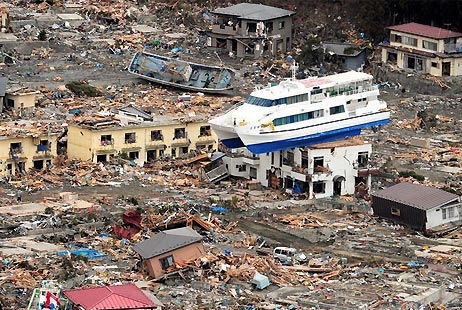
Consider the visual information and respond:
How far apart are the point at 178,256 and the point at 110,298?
15.2 ft

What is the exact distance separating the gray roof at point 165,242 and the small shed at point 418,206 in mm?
6865

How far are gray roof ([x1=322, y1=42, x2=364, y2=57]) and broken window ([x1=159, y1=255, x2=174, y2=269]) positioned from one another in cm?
2761

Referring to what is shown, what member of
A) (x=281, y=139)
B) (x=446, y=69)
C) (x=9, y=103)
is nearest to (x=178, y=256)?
(x=281, y=139)

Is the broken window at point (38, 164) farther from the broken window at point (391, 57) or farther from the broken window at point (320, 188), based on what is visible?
the broken window at point (391, 57)

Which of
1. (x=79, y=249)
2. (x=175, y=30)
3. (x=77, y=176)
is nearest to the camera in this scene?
(x=79, y=249)

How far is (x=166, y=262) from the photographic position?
40875 mm

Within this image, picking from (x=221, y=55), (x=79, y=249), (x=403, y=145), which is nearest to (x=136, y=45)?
(x=221, y=55)

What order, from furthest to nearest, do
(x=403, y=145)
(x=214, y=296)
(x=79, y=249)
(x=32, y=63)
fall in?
1. (x=32, y=63)
2. (x=403, y=145)
3. (x=79, y=249)
4. (x=214, y=296)

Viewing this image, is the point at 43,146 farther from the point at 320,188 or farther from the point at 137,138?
the point at 320,188

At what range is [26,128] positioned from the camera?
52.8 m

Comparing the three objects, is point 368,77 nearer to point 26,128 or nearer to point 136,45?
point 26,128

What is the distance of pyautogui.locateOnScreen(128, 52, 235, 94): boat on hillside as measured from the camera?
61.2m

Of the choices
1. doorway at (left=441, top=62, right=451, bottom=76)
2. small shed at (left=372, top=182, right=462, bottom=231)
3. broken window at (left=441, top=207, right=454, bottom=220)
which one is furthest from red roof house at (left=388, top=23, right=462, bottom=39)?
broken window at (left=441, top=207, right=454, bottom=220)

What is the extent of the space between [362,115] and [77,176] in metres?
9.03
